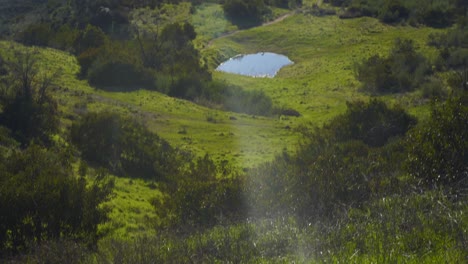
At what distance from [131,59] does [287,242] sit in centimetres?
3228

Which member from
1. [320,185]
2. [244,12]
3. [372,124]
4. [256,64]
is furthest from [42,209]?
[244,12]

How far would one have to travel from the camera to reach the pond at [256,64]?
51791 mm

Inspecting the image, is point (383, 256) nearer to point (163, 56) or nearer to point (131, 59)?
point (131, 59)

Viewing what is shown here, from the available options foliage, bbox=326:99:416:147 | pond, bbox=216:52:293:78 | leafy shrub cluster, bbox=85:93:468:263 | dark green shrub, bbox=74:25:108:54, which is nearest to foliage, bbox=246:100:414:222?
leafy shrub cluster, bbox=85:93:468:263

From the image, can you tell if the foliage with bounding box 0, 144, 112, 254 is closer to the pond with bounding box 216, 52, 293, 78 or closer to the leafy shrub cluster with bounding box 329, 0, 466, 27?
the pond with bounding box 216, 52, 293, 78

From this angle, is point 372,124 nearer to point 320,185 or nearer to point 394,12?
point 320,185

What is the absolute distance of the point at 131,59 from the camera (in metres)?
39.2

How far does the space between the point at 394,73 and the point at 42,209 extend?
3341 cm

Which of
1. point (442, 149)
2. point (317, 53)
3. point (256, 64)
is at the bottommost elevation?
point (256, 64)

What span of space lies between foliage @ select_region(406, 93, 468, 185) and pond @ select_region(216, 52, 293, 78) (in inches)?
1403

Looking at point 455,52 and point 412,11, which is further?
point 412,11

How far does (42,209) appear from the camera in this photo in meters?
11.4

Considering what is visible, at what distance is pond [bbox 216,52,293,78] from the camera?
51.8 m

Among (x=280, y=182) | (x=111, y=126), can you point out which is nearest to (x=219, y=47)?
(x=111, y=126)
